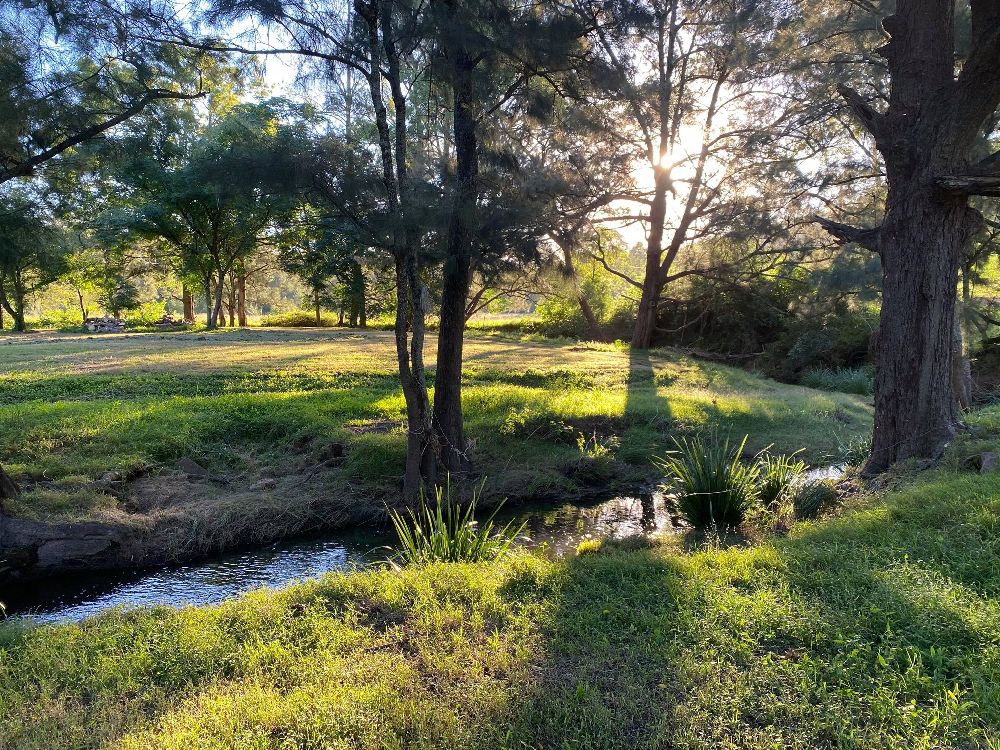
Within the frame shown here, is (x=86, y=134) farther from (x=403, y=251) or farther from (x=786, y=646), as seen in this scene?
(x=786, y=646)

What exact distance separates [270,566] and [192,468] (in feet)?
7.55

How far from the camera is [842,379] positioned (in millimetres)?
16312

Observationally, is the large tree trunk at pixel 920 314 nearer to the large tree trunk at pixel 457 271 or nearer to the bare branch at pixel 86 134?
the large tree trunk at pixel 457 271

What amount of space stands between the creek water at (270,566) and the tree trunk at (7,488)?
111cm

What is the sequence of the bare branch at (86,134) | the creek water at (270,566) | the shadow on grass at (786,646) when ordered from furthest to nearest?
the bare branch at (86,134), the creek water at (270,566), the shadow on grass at (786,646)

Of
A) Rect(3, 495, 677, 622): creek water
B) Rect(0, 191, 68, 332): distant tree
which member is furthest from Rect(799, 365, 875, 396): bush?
Rect(0, 191, 68, 332): distant tree

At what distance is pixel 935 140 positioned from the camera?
573 cm

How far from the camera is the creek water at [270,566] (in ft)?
16.4

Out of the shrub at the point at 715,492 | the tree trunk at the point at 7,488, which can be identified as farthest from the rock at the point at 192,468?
the shrub at the point at 715,492

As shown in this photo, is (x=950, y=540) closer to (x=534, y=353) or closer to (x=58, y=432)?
(x=58, y=432)

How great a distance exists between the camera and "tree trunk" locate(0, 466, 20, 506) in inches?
227

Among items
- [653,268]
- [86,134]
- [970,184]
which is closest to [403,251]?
[86,134]

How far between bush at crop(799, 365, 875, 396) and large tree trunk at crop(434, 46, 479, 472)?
1257cm

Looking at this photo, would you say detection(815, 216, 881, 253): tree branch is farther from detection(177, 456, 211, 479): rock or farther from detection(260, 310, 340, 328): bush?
detection(260, 310, 340, 328): bush
